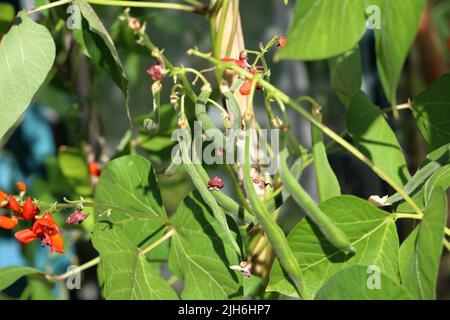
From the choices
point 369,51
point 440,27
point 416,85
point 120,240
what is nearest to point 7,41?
point 120,240

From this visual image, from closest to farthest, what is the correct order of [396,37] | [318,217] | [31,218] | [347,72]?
[396,37]
[318,217]
[31,218]
[347,72]

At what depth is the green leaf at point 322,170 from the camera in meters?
0.69

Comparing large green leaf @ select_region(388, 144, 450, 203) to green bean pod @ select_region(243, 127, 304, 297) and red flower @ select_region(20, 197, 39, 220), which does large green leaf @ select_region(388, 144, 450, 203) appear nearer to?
green bean pod @ select_region(243, 127, 304, 297)

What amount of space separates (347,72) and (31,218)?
1.28 ft

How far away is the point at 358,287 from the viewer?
574mm

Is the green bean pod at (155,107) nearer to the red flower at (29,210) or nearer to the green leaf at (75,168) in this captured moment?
the red flower at (29,210)

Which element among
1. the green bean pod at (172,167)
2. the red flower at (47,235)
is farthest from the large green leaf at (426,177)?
the red flower at (47,235)

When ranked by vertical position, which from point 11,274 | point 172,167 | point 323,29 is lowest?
point 11,274

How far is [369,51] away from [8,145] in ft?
3.04

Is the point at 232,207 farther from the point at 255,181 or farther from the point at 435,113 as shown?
the point at 435,113

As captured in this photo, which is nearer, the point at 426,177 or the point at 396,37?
the point at 396,37

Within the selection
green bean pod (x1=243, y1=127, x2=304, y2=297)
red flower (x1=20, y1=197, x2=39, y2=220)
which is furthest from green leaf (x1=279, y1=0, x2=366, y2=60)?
red flower (x1=20, y1=197, x2=39, y2=220)


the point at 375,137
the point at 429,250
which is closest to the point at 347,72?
the point at 375,137

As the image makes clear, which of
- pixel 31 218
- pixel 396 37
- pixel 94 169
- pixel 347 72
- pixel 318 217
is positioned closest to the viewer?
pixel 396 37
